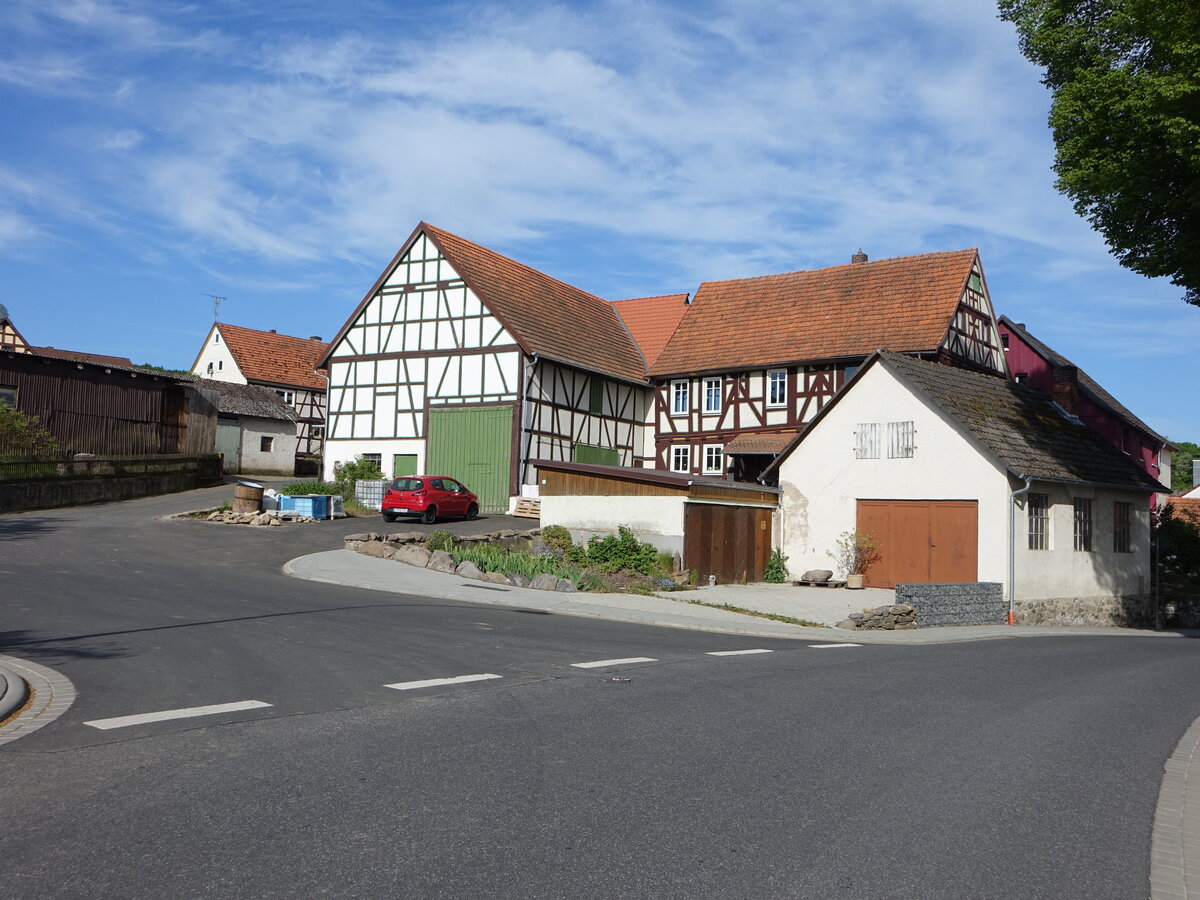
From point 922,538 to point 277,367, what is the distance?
4463 cm

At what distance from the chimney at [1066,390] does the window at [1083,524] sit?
34.4ft

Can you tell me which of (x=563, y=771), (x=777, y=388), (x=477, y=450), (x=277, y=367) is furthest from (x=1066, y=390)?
(x=277, y=367)

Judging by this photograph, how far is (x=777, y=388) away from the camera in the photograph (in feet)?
128

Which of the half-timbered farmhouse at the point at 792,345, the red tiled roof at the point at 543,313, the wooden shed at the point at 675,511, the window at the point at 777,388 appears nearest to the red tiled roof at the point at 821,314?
the half-timbered farmhouse at the point at 792,345

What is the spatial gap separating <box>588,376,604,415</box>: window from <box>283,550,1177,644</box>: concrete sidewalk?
52.1 ft

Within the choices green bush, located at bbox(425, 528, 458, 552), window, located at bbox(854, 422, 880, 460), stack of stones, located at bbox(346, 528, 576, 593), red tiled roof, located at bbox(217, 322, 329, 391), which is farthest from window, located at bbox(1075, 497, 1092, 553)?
red tiled roof, located at bbox(217, 322, 329, 391)

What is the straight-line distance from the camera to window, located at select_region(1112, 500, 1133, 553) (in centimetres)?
2845

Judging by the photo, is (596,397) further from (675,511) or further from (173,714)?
(173,714)

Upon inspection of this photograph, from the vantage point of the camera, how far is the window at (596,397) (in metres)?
40.5

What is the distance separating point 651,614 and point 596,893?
1404 cm

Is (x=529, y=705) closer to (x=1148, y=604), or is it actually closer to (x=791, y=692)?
(x=791, y=692)

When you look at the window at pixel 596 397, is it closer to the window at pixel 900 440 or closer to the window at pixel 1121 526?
the window at pixel 900 440

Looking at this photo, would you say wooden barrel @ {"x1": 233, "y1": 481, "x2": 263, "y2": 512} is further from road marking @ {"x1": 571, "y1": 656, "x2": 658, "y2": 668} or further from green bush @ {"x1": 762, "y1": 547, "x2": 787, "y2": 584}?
road marking @ {"x1": 571, "y1": 656, "x2": 658, "y2": 668}

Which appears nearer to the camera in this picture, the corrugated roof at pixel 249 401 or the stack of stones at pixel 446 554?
the stack of stones at pixel 446 554
